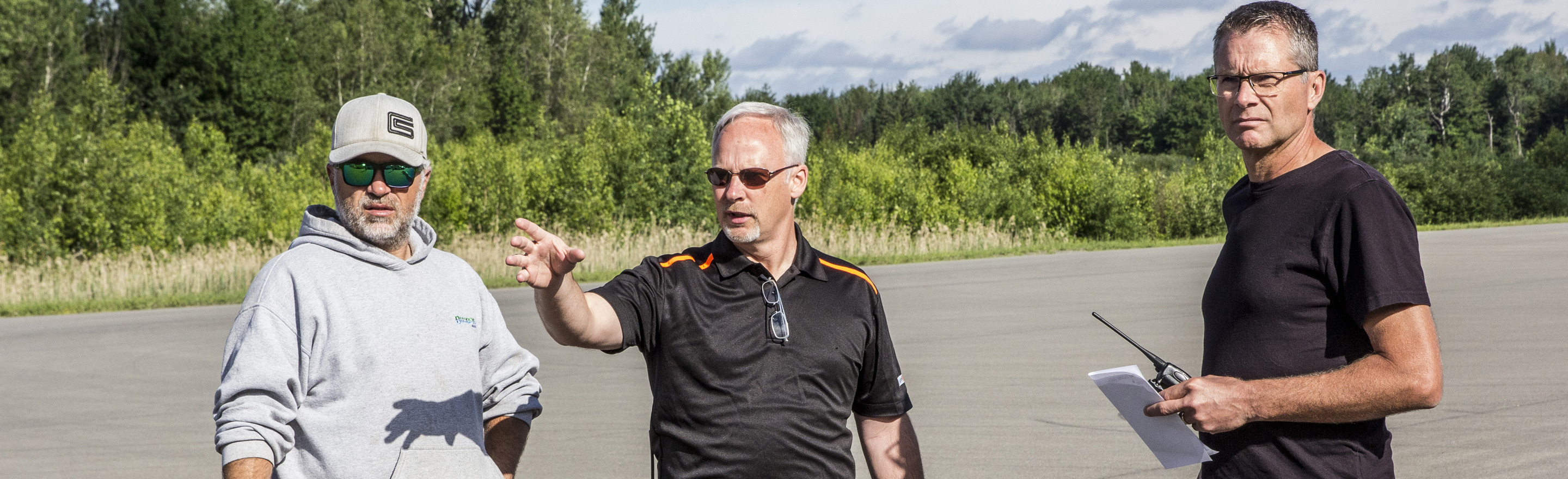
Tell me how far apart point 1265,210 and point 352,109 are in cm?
244

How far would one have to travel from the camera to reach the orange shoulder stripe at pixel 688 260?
3270 mm

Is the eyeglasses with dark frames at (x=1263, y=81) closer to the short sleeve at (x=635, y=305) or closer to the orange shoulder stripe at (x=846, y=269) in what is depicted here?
the orange shoulder stripe at (x=846, y=269)

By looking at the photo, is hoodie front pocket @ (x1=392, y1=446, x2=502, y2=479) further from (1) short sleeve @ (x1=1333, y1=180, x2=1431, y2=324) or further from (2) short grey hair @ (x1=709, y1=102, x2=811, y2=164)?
(1) short sleeve @ (x1=1333, y1=180, x2=1431, y2=324)

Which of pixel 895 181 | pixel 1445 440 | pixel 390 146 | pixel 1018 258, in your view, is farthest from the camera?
pixel 895 181

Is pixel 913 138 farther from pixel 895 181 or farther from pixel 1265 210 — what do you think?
pixel 1265 210

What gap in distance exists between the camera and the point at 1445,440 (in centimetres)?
743

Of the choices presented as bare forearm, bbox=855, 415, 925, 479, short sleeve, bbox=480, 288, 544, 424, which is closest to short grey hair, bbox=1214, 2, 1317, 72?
bare forearm, bbox=855, 415, 925, 479

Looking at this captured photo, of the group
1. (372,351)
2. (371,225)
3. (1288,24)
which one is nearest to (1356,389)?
(1288,24)

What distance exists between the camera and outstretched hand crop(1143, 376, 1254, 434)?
261 centimetres

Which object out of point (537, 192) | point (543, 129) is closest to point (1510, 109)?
point (543, 129)

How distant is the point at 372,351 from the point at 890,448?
4.89ft

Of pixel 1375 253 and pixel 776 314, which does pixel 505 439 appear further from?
pixel 1375 253

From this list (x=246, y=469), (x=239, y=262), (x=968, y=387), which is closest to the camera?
(x=246, y=469)

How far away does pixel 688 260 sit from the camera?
3.29 metres
